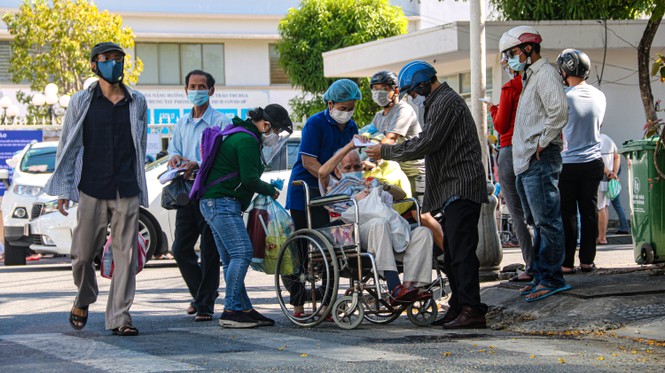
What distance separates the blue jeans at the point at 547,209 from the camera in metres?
8.89

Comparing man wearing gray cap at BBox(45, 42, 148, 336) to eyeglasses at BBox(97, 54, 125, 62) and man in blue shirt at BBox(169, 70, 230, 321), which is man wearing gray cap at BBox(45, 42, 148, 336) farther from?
man in blue shirt at BBox(169, 70, 230, 321)

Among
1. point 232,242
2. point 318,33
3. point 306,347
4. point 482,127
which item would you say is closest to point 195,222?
point 232,242

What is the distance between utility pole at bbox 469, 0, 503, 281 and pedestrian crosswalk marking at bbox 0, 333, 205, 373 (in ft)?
14.5

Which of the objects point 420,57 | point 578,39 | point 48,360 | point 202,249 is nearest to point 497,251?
point 202,249

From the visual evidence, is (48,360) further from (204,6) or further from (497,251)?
(204,6)

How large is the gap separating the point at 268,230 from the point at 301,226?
35 centimetres

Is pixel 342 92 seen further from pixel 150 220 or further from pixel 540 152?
pixel 150 220

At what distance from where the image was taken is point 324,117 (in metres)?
9.21

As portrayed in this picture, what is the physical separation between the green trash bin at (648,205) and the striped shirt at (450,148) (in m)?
2.36

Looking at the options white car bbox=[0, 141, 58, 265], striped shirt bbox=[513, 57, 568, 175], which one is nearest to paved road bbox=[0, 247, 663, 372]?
striped shirt bbox=[513, 57, 568, 175]

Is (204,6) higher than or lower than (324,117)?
higher

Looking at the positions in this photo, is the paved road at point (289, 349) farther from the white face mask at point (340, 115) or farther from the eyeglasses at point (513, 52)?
the eyeglasses at point (513, 52)

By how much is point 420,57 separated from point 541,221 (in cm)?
1446

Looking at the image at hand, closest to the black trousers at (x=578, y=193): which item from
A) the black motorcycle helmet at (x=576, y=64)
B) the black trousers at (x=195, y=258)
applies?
the black motorcycle helmet at (x=576, y=64)
